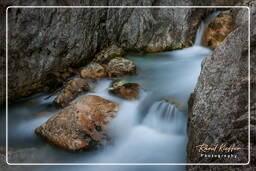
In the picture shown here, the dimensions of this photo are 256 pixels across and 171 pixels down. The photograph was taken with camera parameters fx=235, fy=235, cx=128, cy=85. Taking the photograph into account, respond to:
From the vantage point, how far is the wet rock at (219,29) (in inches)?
188

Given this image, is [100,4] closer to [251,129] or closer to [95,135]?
[95,135]

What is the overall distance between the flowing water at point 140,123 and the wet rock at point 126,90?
79 mm

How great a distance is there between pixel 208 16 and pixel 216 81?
394 centimetres

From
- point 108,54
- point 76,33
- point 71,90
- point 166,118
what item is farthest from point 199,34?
point 71,90

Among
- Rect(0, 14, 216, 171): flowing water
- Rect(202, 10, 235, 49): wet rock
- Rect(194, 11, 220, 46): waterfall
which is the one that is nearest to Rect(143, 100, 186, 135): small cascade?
Rect(0, 14, 216, 171): flowing water

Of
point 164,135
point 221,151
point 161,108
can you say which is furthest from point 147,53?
point 221,151

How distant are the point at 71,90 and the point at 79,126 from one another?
0.94m

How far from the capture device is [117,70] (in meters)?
4.02

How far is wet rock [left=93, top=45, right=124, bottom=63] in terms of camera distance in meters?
4.37

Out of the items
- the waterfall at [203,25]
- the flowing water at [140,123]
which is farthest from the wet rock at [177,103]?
the waterfall at [203,25]

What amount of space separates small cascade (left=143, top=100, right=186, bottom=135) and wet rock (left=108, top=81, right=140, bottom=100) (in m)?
0.35

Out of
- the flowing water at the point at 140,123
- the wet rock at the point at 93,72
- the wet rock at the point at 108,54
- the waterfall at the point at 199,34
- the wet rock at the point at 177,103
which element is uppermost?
the waterfall at the point at 199,34

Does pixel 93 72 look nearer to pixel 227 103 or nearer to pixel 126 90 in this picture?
pixel 126 90

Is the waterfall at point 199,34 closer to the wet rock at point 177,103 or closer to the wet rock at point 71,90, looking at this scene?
the wet rock at point 177,103
